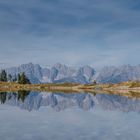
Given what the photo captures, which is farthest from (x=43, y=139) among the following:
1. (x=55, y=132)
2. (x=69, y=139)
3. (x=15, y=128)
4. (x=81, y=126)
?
(x=81, y=126)

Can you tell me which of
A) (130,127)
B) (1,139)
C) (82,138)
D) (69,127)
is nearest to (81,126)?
(69,127)

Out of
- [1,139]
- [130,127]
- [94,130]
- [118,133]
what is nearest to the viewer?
[1,139]

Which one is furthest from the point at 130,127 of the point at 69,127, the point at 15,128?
the point at 15,128

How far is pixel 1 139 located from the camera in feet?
115

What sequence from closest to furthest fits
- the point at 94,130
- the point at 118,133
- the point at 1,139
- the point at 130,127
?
the point at 1,139, the point at 118,133, the point at 94,130, the point at 130,127

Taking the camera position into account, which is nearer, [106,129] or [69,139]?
[69,139]

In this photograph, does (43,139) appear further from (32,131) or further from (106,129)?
(106,129)

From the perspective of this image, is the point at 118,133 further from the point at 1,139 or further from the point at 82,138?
the point at 1,139

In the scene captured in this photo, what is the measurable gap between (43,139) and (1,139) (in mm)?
4230

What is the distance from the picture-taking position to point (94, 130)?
43.1 m

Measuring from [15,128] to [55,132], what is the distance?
6121 mm

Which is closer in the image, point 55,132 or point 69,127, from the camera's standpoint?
point 55,132

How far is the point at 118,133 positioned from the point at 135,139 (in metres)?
4.33

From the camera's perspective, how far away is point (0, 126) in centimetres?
4541
